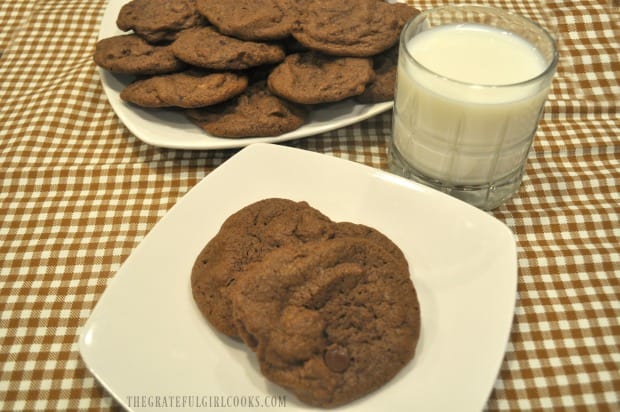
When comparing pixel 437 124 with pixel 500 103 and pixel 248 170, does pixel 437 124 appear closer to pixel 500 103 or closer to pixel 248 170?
pixel 500 103

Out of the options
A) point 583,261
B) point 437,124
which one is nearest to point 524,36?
point 437,124

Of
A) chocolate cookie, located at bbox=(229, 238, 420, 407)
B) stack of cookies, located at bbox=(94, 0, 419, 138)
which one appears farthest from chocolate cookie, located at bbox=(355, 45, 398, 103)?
chocolate cookie, located at bbox=(229, 238, 420, 407)

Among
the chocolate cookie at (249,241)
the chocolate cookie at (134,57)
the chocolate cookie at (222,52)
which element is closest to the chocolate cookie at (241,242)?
the chocolate cookie at (249,241)

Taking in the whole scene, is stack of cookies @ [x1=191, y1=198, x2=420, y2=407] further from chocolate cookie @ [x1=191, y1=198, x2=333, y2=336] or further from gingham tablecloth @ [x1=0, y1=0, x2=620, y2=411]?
gingham tablecloth @ [x1=0, y1=0, x2=620, y2=411]

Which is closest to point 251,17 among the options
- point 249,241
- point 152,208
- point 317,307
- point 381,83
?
point 381,83

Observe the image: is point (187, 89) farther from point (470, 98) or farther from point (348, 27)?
point (470, 98)

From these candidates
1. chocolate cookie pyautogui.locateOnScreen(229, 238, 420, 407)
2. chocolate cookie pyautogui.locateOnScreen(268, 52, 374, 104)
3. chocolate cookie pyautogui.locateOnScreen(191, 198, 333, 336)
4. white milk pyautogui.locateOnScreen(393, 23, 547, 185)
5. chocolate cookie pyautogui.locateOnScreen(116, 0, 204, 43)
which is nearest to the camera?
chocolate cookie pyautogui.locateOnScreen(229, 238, 420, 407)

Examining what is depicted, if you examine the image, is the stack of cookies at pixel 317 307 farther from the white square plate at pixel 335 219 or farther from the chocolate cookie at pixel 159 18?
the chocolate cookie at pixel 159 18
